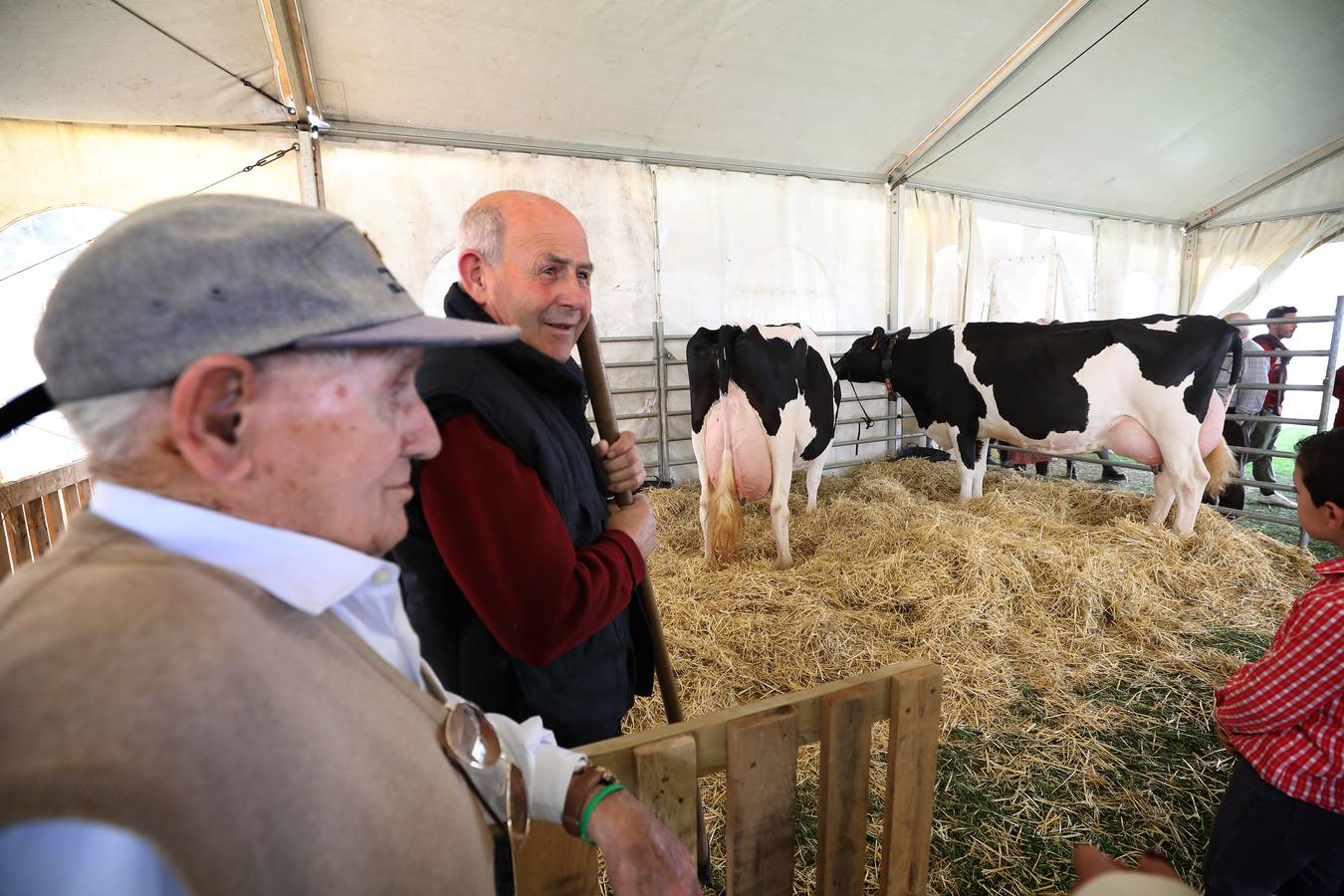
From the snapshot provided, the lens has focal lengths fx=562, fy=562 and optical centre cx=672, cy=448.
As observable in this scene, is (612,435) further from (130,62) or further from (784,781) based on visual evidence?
(130,62)

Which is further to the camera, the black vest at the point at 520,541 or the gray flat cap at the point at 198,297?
the black vest at the point at 520,541

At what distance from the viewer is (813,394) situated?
14.0 feet

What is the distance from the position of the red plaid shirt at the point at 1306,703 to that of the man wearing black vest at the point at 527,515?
54.1 inches

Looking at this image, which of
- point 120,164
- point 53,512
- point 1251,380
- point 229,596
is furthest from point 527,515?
point 1251,380

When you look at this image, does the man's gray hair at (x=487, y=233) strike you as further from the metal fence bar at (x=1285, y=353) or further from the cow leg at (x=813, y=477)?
the metal fence bar at (x=1285, y=353)

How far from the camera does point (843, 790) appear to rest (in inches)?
44.0

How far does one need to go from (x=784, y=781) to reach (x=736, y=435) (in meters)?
3.11

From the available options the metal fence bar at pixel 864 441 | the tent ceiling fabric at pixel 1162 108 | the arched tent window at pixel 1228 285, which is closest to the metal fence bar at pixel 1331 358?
the tent ceiling fabric at pixel 1162 108

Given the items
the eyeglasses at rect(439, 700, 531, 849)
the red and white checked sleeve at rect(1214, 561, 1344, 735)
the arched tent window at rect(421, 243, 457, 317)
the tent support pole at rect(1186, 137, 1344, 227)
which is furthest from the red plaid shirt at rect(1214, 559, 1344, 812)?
the tent support pole at rect(1186, 137, 1344, 227)

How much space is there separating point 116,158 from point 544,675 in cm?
544

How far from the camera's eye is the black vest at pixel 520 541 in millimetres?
999

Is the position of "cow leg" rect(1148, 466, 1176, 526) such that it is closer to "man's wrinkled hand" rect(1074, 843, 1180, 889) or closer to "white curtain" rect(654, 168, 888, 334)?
"white curtain" rect(654, 168, 888, 334)

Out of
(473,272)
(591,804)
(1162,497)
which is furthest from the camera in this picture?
(1162,497)

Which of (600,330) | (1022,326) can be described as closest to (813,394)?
(1022,326)
